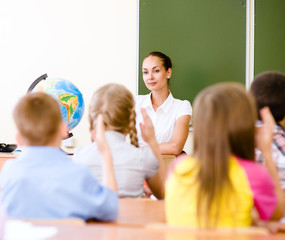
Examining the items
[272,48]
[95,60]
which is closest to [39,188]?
[95,60]

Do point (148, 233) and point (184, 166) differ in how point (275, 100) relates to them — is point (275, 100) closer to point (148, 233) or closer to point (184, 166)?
point (184, 166)

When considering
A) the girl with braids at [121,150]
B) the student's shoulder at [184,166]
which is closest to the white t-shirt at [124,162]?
the girl with braids at [121,150]

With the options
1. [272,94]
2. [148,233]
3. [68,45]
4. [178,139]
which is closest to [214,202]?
[148,233]

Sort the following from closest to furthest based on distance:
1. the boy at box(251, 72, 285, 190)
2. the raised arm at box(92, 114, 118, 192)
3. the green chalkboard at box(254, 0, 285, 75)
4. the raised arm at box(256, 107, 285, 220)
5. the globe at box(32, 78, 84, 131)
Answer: the raised arm at box(256, 107, 285, 220) → the raised arm at box(92, 114, 118, 192) → the boy at box(251, 72, 285, 190) → the globe at box(32, 78, 84, 131) → the green chalkboard at box(254, 0, 285, 75)

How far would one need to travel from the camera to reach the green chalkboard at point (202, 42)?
4.16m

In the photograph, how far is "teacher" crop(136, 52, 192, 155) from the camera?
3.37 m

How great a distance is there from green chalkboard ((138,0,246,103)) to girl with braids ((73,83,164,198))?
227cm

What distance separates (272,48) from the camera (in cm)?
416

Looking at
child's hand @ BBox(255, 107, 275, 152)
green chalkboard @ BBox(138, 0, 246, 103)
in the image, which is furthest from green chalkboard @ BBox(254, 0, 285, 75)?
child's hand @ BBox(255, 107, 275, 152)

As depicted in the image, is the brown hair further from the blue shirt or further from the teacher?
the teacher

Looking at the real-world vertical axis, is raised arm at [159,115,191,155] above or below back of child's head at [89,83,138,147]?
below

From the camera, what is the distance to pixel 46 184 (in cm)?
132

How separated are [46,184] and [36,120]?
0.78ft

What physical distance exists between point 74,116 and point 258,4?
2222 millimetres
